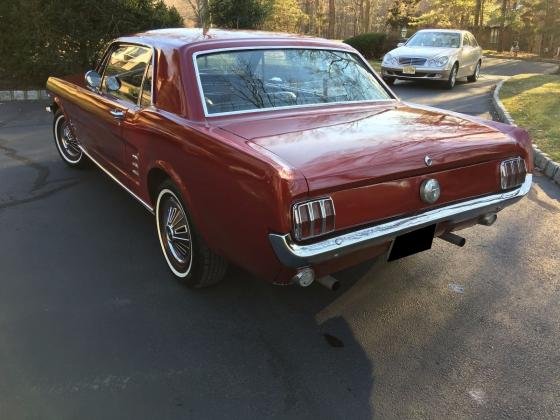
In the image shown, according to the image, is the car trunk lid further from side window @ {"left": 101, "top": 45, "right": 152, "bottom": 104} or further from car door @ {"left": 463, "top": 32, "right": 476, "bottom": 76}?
car door @ {"left": 463, "top": 32, "right": 476, "bottom": 76}

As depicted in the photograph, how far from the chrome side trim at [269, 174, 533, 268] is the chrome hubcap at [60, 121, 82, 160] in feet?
13.6

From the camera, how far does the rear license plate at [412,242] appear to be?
2858 mm

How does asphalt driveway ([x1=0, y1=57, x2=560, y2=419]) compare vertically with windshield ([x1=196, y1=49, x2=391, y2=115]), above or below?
below

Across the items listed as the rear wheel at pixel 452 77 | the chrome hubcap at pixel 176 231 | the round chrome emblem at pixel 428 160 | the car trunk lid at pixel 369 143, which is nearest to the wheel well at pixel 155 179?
the chrome hubcap at pixel 176 231

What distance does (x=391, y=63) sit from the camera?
43.5ft

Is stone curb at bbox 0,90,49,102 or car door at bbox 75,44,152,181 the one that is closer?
car door at bbox 75,44,152,181

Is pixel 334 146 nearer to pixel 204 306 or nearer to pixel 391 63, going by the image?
pixel 204 306

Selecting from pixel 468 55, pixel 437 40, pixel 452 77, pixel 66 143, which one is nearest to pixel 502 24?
pixel 468 55

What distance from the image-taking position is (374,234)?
8.68ft

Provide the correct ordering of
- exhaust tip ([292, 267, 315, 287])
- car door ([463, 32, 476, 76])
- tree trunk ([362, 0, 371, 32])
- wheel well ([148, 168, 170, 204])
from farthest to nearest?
tree trunk ([362, 0, 371, 32])
car door ([463, 32, 476, 76])
wheel well ([148, 168, 170, 204])
exhaust tip ([292, 267, 315, 287])

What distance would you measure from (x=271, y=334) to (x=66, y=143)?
4198 millimetres

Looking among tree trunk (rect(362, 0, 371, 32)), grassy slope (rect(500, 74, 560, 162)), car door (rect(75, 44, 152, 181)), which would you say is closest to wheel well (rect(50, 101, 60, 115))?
car door (rect(75, 44, 152, 181))

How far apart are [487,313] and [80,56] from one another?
11.3m

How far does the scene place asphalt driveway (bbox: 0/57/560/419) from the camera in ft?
8.21
